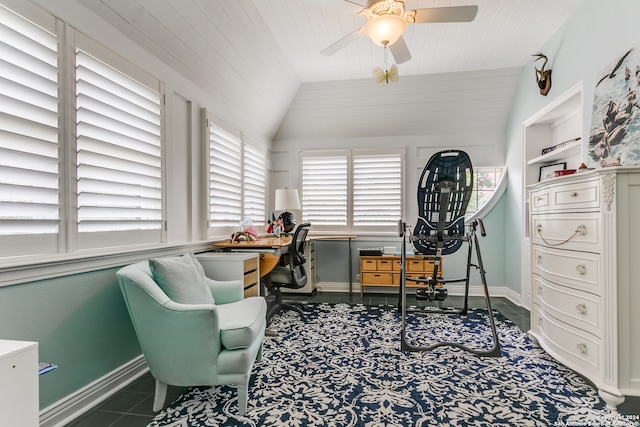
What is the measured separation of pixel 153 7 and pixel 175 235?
1.76m

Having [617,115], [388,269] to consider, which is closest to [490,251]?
[388,269]

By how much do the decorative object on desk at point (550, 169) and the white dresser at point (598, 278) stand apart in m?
1.73

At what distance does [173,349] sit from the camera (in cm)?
182

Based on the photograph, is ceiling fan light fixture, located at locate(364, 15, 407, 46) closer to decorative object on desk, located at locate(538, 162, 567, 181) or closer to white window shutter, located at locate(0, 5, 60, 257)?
white window shutter, located at locate(0, 5, 60, 257)

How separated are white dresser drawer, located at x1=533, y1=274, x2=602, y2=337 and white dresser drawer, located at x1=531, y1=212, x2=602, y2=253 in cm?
30

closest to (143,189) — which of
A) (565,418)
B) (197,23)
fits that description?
(197,23)

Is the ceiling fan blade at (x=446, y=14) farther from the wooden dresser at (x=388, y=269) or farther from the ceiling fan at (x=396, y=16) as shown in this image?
the wooden dresser at (x=388, y=269)

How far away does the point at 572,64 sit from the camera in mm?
3100

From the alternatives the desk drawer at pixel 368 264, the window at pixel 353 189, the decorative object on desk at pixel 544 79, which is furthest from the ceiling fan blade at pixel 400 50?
the desk drawer at pixel 368 264

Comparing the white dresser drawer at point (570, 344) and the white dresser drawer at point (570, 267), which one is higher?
the white dresser drawer at point (570, 267)

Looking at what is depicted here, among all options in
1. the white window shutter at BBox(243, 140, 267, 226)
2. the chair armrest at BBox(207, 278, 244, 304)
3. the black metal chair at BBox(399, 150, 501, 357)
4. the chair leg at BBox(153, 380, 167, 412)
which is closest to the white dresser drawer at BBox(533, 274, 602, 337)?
the black metal chair at BBox(399, 150, 501, 357)

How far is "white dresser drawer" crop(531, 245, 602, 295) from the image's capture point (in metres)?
1.99

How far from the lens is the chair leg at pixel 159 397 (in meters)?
1.89

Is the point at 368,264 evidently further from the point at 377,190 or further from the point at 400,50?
the point at 400,50
